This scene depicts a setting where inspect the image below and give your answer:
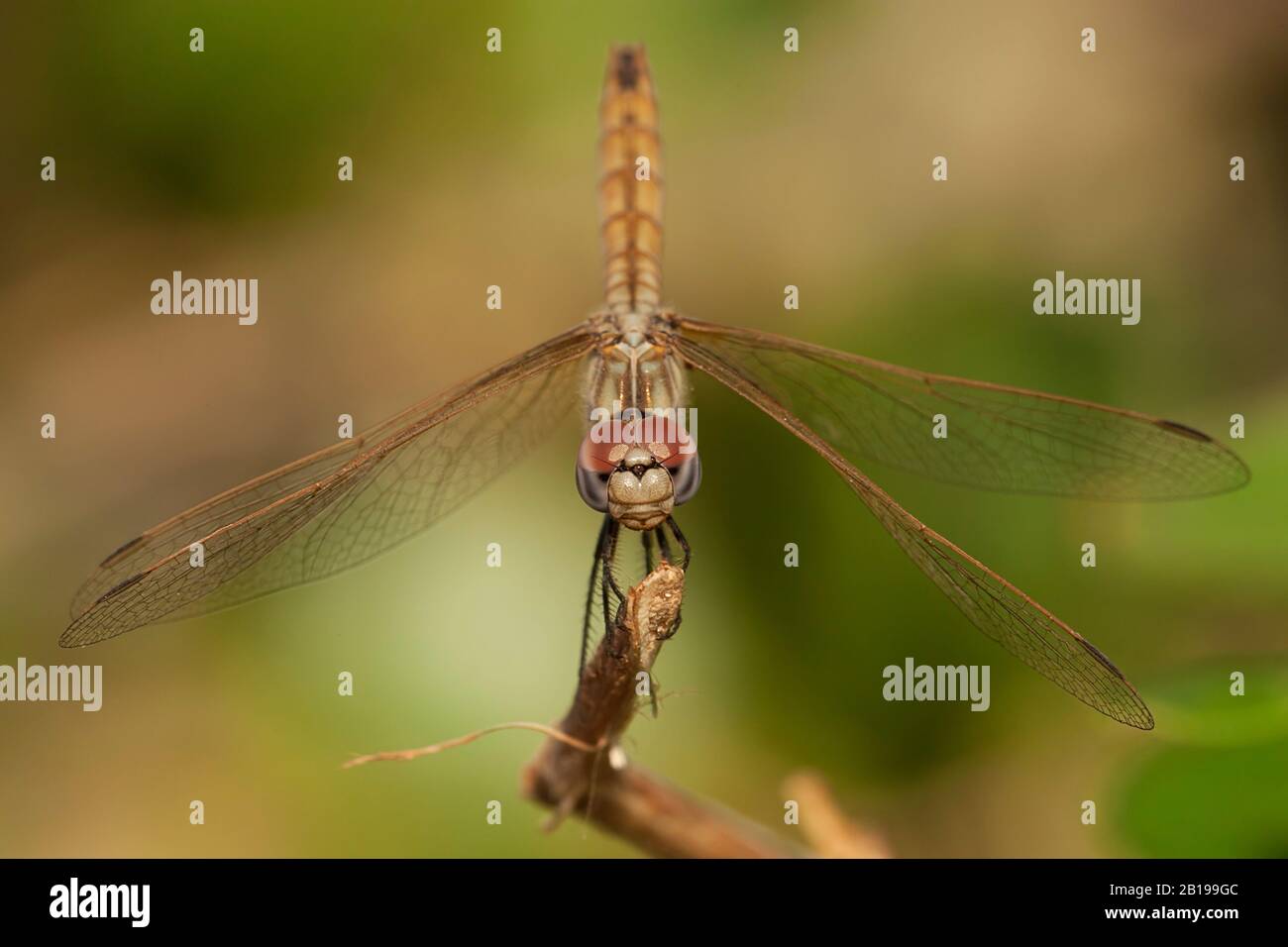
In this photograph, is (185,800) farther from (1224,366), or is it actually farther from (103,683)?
(1224,366)

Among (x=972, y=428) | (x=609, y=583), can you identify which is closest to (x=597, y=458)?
(x=609, y=583)

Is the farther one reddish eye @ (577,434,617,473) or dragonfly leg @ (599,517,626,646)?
reddish eye @ (577,434,617,473)

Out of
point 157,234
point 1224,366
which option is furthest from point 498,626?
point 1224,366

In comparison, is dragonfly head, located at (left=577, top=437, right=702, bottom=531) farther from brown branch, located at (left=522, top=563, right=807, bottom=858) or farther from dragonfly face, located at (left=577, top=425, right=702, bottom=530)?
brown branch, located at (left=522, top=563, right=807, bottom=858)

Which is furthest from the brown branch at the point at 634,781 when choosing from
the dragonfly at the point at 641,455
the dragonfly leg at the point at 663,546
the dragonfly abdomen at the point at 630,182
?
the dragonfly abdomen at the point at 630,182

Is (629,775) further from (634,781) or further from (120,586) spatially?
(120,586)
